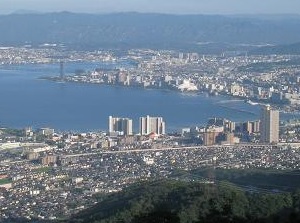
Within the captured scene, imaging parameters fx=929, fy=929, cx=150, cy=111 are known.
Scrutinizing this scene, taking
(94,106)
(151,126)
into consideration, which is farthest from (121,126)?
(94,106)

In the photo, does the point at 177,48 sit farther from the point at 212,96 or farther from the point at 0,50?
the point at 212,96

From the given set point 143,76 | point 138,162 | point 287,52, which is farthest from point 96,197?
point 287,52

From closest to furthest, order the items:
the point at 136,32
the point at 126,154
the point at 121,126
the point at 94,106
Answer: the point at 126,154, the point at 121,126, the point at 94,106, the point at 136,32

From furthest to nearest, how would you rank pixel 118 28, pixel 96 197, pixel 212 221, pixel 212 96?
pixel 118 28
pixel 212 96
pixel 96 197
pixel 212 221

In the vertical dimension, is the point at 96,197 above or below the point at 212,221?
below

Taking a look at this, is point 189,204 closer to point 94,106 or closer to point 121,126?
point 121,126

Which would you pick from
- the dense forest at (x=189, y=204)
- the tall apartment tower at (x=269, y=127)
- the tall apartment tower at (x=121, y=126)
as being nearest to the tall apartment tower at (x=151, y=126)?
the tall apartment tower at (x=121, y=126)
